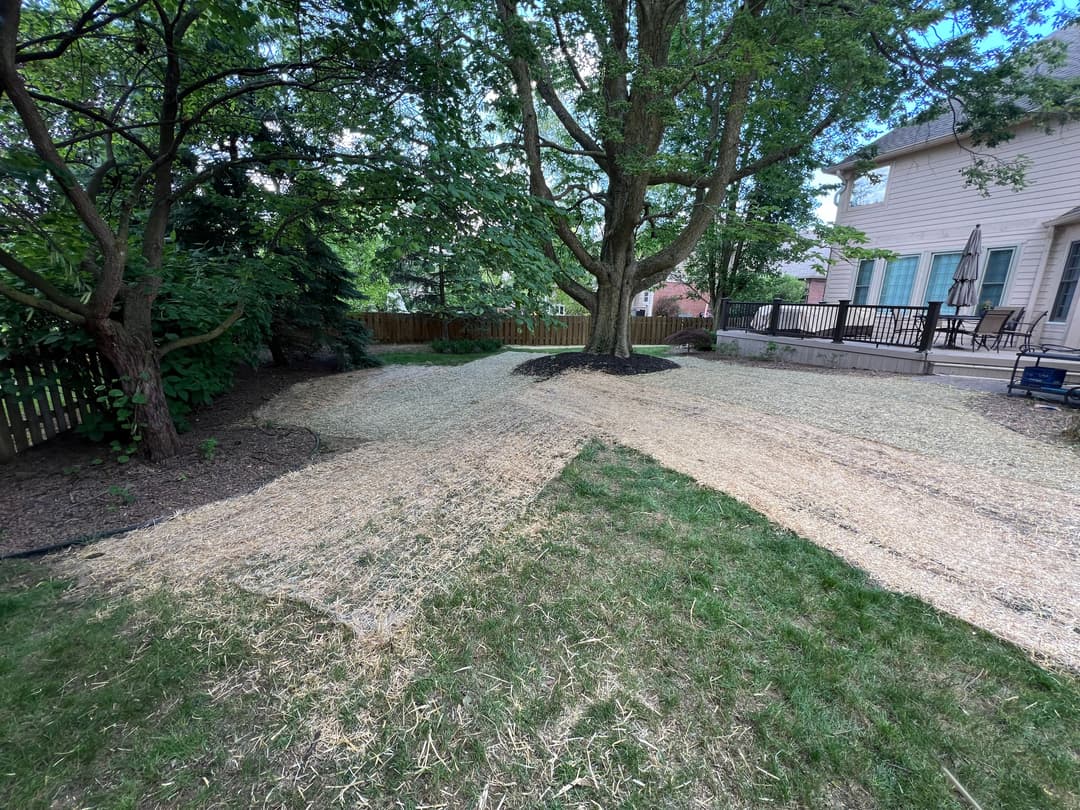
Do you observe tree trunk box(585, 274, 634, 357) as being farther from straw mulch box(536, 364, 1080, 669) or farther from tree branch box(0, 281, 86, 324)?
tree branch box(0, 281, 86, 324)

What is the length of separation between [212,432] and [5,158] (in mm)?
3114

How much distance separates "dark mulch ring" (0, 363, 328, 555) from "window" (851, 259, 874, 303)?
13876mm

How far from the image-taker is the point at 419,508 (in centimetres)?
296

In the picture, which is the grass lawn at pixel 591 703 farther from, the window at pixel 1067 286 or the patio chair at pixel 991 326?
the window at pixel 1067 286

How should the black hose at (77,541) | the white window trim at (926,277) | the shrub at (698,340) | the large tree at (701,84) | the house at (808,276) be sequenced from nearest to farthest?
the black hose at (77,541) < the large tree at (701,84) < the white window trim at (926,277) < the shrub at (698,340) < the house at (808,276)

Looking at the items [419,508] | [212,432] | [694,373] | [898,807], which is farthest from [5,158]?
[694,373]

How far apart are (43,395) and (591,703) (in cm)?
498

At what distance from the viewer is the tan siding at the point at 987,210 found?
843 centimetres

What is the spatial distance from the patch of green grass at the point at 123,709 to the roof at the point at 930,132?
42.3ft

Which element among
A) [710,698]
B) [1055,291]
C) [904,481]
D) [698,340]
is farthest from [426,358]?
[1055,291]

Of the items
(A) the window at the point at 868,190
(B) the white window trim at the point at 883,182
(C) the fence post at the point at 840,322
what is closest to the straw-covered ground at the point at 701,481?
(C) the fence post at the point at 840,322

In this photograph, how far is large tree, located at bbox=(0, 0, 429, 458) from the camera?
272 cm

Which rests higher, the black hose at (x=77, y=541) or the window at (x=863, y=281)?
the window at (x=863, y=281)

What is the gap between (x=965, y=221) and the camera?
9.74 m
